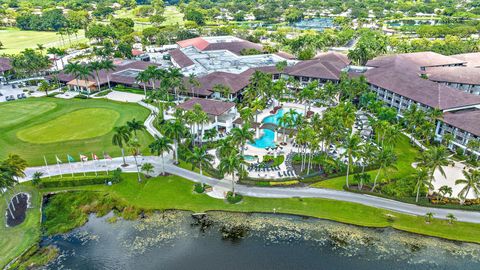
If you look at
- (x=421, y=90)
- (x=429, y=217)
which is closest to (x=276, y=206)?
(x=429, y=217)

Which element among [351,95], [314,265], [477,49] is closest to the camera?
[314,265]

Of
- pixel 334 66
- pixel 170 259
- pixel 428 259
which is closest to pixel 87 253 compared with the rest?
pixel 170 259

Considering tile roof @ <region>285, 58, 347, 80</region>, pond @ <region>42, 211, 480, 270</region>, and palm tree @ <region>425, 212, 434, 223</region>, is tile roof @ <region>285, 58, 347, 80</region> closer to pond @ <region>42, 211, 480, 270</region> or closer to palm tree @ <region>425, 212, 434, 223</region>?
palm tree @ <region>425, 212, 434, 223</region>

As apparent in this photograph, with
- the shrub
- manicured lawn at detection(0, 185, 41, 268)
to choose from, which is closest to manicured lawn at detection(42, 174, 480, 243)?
the shrub

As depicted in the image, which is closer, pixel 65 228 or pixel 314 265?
pixel 314 265

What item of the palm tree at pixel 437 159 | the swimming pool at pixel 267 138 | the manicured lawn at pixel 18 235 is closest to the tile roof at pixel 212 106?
the swimming pool at pixel 267 138

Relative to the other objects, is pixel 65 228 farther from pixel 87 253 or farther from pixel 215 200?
pixel 215 200
